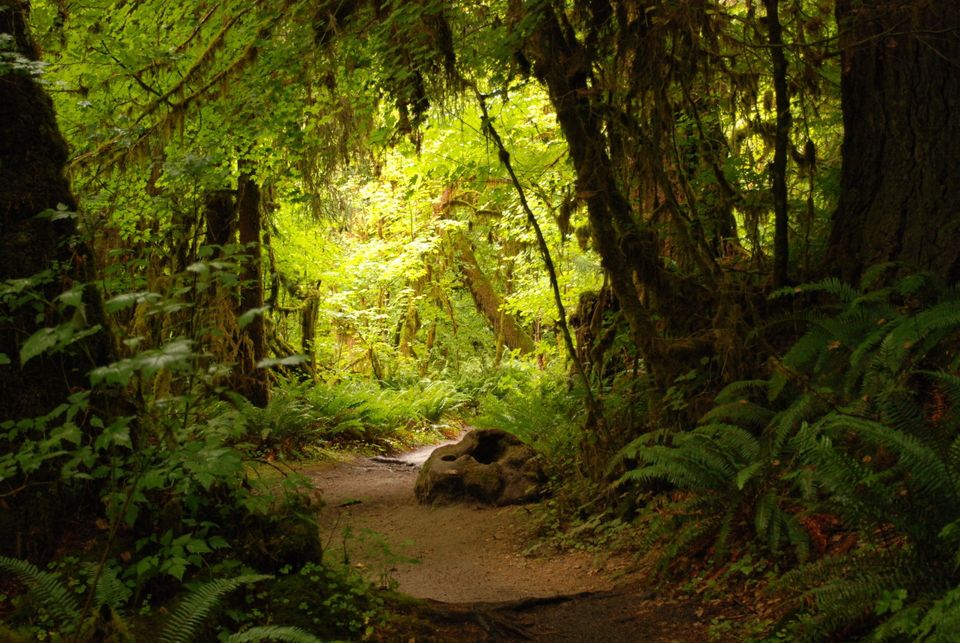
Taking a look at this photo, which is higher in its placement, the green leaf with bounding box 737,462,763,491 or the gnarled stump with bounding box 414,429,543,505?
the green leaf with bounding box 737,462,763,491

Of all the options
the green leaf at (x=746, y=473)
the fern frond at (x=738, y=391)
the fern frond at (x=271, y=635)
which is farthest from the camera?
the fern frond at (x=738, y=391)

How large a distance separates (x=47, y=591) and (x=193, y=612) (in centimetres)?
65

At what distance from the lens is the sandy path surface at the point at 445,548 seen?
552cm

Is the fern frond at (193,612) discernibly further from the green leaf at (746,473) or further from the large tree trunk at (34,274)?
the green leaf at (746,473)

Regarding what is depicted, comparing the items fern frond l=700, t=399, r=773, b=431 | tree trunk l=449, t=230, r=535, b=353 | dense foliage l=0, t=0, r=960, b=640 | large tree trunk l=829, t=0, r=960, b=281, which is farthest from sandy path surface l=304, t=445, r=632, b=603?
tree trunk l=449, t=230, r=535, b=353

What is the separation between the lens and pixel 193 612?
9.27 feet

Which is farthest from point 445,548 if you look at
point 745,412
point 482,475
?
point 745,412

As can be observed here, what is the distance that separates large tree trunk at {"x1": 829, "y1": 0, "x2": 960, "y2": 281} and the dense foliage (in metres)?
0.02

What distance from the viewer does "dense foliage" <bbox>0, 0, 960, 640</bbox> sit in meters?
3.08

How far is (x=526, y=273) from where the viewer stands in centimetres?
1950

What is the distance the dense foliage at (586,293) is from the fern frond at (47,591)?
0.05 feet

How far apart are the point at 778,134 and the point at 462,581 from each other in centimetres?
450

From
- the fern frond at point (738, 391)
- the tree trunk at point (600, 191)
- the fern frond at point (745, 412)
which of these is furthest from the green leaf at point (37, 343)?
the tree trunk at point (600, 191)

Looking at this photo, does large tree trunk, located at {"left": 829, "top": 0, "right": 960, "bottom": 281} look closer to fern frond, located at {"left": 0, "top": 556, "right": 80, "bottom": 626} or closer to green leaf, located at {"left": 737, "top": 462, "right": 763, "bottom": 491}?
green leaf, located at {"left": 737, "top": 462, "right": 763, "bottom": 491}
